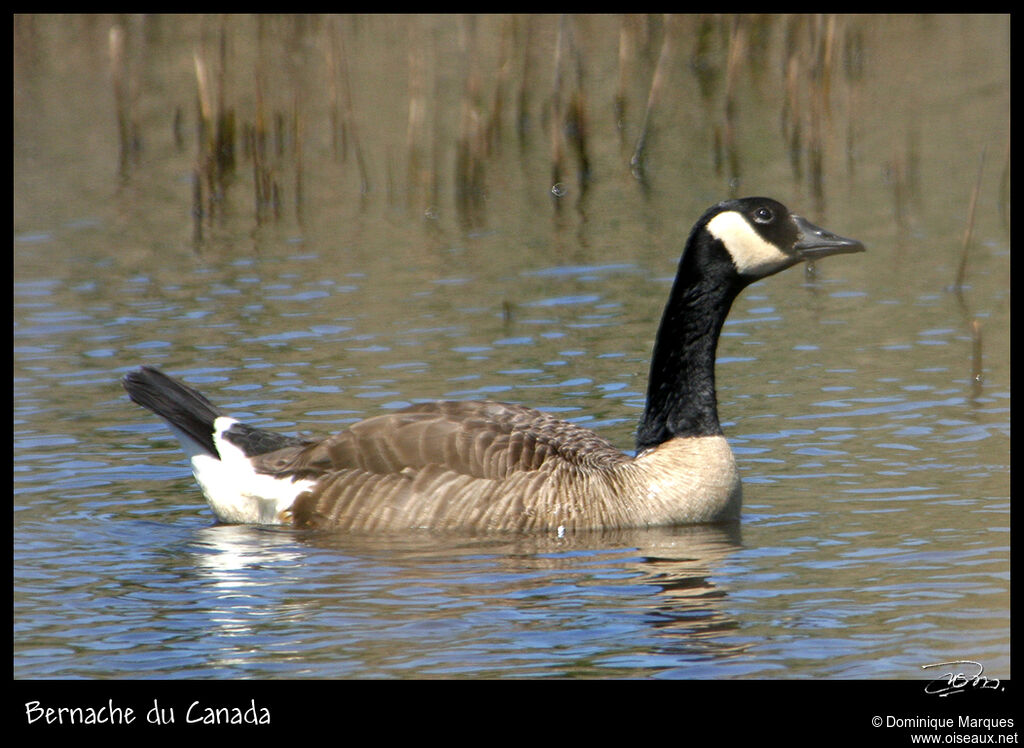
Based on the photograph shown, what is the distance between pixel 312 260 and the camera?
16906mm

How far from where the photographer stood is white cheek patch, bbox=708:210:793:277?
1008 cm

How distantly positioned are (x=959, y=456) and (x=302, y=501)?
4.29 metres

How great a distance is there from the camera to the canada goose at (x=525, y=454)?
9672 millimetres

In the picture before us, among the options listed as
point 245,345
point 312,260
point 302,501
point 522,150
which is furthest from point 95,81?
point 302,501

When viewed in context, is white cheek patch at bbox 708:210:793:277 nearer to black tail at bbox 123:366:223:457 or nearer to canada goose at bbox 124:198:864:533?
canada goose at bbox 124:198:864:533

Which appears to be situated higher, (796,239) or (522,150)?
(522,150)

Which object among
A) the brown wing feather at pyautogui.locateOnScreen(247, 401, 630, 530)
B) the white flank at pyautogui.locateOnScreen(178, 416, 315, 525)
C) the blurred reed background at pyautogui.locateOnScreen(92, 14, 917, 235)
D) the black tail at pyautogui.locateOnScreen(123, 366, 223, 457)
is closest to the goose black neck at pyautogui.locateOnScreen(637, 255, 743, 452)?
the brown wing feather at pyautogui.locateOnScreen(247, 401, 630, 530)

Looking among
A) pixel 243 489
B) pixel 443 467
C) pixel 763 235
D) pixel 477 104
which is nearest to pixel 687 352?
pixel 763 235

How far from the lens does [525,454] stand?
9.69 metres

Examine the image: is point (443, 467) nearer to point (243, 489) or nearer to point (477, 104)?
point (243, 489)

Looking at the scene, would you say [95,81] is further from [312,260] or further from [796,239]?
[796,239]

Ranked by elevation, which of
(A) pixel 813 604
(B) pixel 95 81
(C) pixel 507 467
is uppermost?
(B) pixel 95 81
